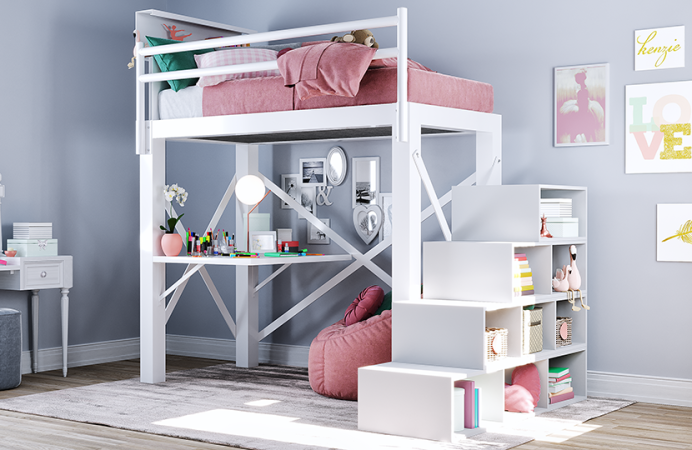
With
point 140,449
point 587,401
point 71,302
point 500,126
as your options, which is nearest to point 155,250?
point 71,302

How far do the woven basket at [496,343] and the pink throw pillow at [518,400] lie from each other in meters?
0.21

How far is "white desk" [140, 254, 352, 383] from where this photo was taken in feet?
15.5

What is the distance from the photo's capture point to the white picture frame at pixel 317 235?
17.8 feet

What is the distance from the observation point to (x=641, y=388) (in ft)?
14.4

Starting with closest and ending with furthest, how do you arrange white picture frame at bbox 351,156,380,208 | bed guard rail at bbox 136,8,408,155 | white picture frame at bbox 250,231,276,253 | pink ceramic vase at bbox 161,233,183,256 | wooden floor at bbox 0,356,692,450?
1. wooden floor at bbox 0,356,692,450
2. bed guard rail at bbox 136,8,408,155
3. pink ceramic vase at bbox 161,233,183,256
4. white picture frame at bbox 250,231,276,253
5. white picture frame at bbox 351,156,380,208

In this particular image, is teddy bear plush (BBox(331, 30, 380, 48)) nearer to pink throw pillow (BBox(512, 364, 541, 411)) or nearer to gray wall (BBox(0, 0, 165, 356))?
pink throw pillow (BBox(512, 364, 541, 411))

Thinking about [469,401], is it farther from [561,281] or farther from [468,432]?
[561,281]

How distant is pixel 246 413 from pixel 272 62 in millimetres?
1673

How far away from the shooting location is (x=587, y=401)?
4.36 m

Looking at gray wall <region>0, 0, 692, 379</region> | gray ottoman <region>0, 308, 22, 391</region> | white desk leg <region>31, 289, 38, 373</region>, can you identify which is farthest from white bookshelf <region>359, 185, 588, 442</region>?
white desk leg <region>31, 289, 38, 373</region>

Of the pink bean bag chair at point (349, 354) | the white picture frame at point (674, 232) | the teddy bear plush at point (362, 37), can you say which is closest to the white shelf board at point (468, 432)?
the pink bean bag chair at point (349, 354)

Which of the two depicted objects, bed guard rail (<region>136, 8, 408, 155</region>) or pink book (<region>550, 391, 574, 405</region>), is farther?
pink book (<region>550, 391, 574, 405</region>)

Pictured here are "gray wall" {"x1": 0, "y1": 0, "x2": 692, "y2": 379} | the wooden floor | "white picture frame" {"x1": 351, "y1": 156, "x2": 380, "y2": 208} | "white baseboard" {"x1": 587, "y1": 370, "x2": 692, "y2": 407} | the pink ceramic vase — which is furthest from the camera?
"white picture frame" {"x1": 351, "y1": 156, "x2": 380, "y2": 208}

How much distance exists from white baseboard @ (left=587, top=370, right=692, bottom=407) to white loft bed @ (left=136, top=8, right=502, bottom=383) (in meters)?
Result: 1.19
